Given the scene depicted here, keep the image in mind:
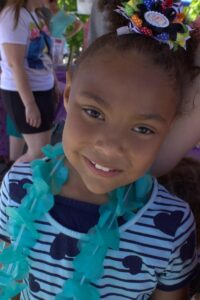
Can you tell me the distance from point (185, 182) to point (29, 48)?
4.82 feet

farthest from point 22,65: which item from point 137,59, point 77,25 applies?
point 137,59

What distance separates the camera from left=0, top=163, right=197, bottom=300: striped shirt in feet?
3.06

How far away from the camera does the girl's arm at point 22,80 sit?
2.18 m

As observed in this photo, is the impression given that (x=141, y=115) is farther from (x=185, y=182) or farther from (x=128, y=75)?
(x=185, y=182)

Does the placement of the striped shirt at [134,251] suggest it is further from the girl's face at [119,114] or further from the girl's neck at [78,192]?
the girl's face at [119,114]

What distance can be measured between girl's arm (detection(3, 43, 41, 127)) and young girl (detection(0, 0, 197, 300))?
1.26 metres

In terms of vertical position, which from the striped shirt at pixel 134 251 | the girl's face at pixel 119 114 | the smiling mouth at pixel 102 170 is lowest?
the striped shirt at pixel 134 251

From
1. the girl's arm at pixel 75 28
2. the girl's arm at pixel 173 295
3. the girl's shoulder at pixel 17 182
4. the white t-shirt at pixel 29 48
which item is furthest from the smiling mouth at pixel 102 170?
the girl's arm at pixel 75 28

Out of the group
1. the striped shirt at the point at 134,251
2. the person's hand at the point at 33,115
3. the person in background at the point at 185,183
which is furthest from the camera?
the person's hand at the point at 33,115

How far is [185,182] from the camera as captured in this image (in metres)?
1.08

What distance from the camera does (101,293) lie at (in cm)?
97

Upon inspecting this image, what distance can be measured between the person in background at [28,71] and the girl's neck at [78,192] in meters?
1.33

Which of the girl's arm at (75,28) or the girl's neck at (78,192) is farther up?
the girl's neck at (78,192)

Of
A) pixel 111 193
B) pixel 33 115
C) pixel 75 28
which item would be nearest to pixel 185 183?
pixel 111 193
